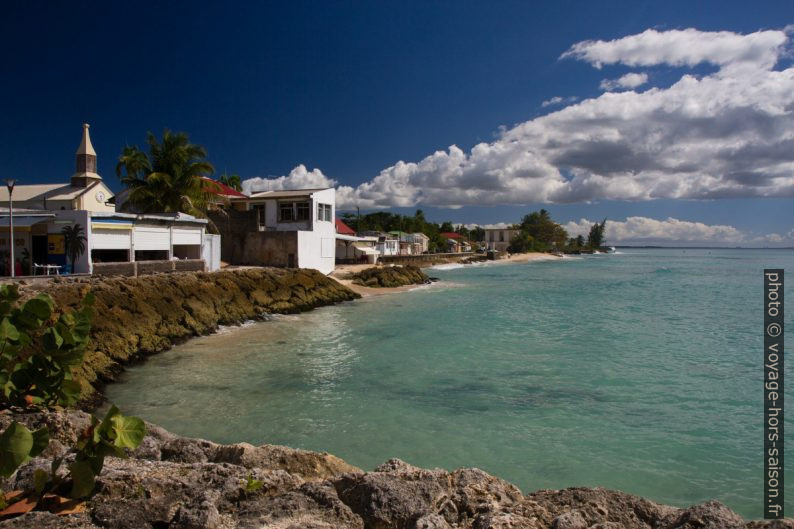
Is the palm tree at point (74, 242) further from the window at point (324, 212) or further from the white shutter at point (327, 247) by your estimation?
the white shutter at point (327, 247)

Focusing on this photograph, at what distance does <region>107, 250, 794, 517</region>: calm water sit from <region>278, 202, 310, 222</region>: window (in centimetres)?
1594


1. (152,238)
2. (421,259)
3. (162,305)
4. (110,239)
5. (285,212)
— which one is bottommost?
(162,305)

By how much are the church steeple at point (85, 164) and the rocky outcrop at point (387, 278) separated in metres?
22.3

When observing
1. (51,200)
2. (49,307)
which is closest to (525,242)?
(51,200)

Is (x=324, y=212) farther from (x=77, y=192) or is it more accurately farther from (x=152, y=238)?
(x=77, y=192)

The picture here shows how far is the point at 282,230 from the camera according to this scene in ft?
120

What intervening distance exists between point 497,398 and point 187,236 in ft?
72.2

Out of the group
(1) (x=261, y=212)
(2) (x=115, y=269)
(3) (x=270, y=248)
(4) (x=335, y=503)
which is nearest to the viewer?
(4) (x=335, y=503)

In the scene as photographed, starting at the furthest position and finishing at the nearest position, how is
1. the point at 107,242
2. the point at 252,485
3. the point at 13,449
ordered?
the point at 107,242, the point at 252,485, the point at 13,449

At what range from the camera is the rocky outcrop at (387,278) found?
40.2m

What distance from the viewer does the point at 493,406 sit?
1095cm

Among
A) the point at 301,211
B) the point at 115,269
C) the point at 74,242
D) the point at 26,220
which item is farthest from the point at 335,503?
the point at 301,211

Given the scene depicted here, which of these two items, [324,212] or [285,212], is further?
[324,212]

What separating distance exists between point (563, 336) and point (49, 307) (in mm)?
19270
